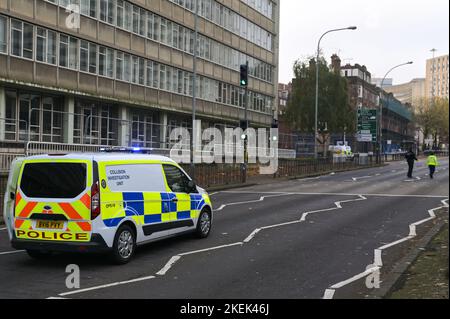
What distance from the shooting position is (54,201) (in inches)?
325

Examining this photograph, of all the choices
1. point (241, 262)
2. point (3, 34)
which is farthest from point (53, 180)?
point (3, 34)

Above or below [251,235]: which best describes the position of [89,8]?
above

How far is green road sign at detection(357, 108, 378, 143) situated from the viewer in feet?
180

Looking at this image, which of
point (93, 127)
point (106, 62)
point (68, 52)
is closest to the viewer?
point (68, 52)

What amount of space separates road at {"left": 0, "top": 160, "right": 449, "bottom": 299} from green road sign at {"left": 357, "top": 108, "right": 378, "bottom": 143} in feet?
132

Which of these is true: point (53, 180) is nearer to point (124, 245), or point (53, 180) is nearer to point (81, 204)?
point (81, 204)

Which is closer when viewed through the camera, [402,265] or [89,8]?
[402,265]

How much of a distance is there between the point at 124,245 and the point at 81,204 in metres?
0.99

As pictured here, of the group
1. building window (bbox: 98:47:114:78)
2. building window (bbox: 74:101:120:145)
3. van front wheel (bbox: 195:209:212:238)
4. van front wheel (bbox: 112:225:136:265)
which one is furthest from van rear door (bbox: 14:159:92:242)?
building window (bbox: 98:47:114:78)

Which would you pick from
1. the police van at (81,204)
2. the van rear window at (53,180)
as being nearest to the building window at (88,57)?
the police van at (81,204)

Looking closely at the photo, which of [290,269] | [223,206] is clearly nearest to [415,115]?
[223,206]

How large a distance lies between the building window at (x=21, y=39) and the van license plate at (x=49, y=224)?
21.3m

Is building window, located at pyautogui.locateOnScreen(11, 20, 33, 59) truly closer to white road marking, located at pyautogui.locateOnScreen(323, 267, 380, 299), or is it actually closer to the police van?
the police van

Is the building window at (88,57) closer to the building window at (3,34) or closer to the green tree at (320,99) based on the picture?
the building window at (3,34)
